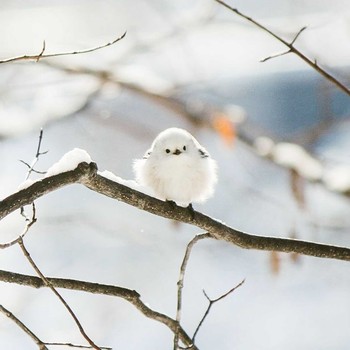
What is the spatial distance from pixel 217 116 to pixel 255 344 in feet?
6.31

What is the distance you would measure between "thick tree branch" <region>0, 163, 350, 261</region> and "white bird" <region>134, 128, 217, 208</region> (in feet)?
1.07

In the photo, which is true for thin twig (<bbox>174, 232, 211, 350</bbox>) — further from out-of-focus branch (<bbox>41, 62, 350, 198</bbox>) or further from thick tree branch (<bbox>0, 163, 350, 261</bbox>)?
out-of-focus branch (<bbox>41, 62, 350, 198</bbox>)

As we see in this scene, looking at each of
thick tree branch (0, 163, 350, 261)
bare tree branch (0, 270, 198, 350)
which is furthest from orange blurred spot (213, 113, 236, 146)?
bare tree branch (0, 270, 198, 350)

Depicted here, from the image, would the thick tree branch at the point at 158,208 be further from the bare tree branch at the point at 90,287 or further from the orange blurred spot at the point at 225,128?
the orange blurred spot at the point at 225,128

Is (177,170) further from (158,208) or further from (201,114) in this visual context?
(201,114)

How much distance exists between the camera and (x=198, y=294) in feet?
15.9

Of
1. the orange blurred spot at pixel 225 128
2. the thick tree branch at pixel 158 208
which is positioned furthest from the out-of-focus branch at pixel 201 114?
the thick tree branch at pixel 158 208

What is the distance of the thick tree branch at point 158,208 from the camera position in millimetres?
1321

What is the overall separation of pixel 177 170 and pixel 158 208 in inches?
21.2

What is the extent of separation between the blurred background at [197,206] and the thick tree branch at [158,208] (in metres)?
2.04

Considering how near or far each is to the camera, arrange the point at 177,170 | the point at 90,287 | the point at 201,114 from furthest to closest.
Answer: the point at 201,114 < the point at 177,170 < the point at 90,287

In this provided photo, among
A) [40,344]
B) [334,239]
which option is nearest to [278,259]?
[40,344]

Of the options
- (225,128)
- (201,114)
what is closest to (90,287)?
(225,128)

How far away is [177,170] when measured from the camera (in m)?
2.05
